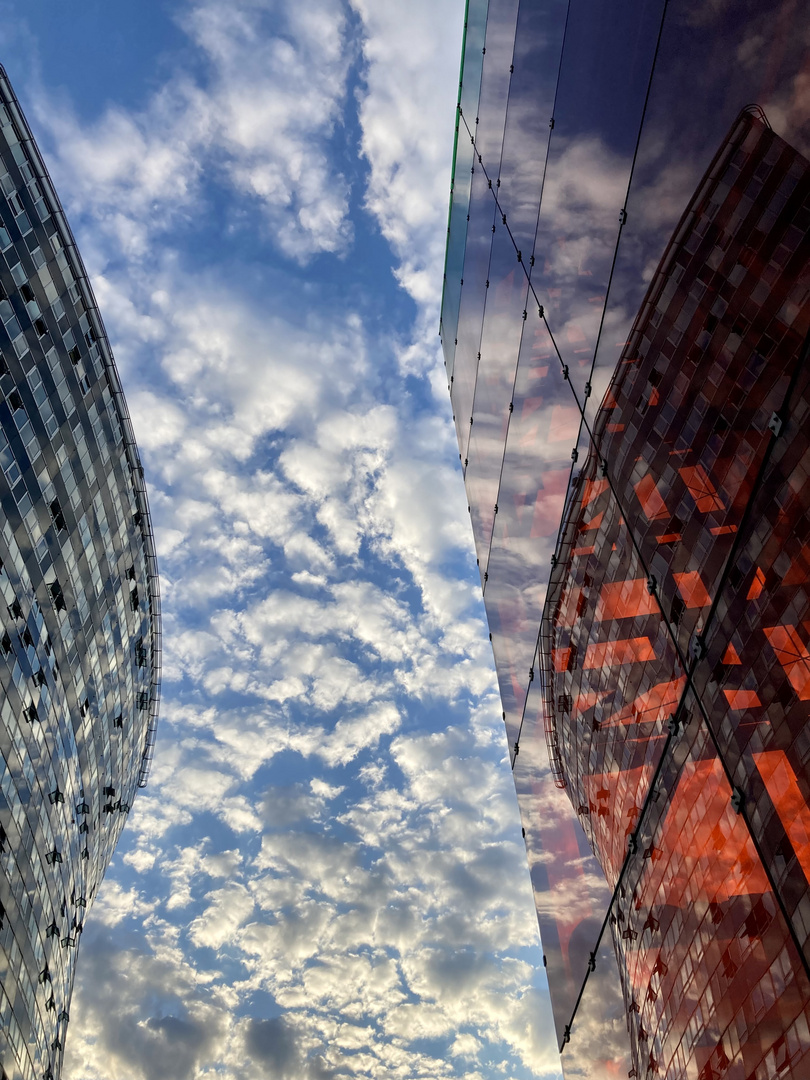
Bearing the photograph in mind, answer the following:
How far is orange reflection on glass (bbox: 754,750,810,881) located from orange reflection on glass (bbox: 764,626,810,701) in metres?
0.46

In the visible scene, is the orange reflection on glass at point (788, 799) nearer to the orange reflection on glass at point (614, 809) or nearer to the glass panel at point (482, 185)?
the orange reflection on glass at point (614, 809)

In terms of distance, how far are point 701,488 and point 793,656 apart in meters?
1.45

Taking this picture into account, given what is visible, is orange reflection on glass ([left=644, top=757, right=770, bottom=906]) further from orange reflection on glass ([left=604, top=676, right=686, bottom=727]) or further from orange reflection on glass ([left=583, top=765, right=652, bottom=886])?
orange reflection on glass ([left=583, top=765, right=652, bottom=886])

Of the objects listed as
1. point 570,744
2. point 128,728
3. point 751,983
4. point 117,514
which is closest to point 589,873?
point 570,744

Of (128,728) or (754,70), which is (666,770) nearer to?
(754,70)

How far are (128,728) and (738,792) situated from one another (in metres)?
77.8

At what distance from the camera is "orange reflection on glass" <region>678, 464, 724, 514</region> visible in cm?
486

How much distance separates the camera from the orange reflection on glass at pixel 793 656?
388cm

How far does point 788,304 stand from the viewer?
13.4ft

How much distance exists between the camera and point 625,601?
6562 millimetres

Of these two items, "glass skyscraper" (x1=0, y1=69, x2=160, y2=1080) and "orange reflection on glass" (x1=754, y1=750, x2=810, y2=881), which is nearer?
"orange reflection on glass" (x1=754, y1=750, x2=810, y2=881)

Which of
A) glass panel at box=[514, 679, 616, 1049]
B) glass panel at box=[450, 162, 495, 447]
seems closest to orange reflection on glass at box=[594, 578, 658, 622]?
glass panel at box=[514, 679, 616, 1049]

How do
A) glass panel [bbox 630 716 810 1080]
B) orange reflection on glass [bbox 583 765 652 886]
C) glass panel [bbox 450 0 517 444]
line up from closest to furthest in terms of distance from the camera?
glass panel [bbox 630 716 810 1080], orange reflection on glass [bbox 583 765 652 886], glass panel [bbox 450 0 517 444]

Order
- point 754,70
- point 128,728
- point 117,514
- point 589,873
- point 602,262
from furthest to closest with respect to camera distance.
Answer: point 128,728 < point 117,514 < point 589,873 < point 602,262 < point 754,70
